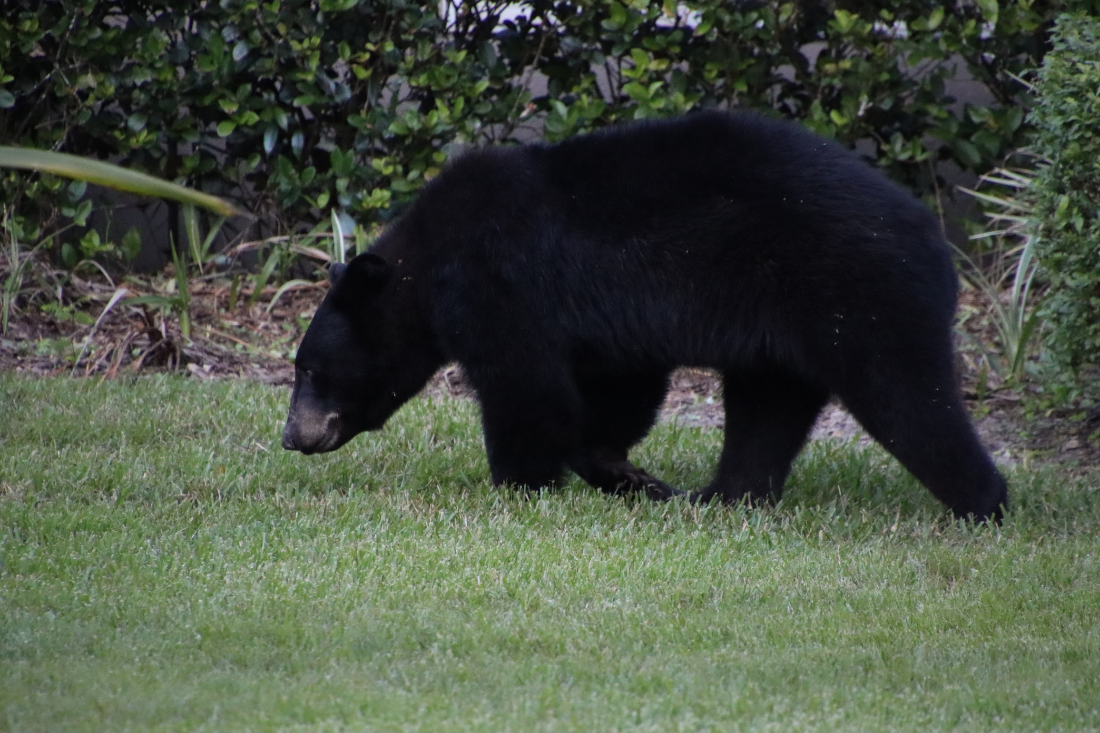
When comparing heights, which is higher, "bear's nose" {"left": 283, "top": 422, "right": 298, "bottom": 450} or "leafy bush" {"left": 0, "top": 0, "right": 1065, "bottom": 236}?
"leafy bush" {"left": 0, "top": 0, "right": 1065, "bottom": 236}

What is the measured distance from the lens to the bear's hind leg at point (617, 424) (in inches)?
227

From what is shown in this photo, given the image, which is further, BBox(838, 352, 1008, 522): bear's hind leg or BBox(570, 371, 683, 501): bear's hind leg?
BBox(570, 371, 683, 501): bear's hind leg

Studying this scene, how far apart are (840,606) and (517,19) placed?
624 centimetres

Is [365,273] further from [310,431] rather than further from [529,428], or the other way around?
[529,428]

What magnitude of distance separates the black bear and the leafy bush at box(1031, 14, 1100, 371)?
4.62ft

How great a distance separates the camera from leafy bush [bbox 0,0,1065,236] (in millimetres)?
8586

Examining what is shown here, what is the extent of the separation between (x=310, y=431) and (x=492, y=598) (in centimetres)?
190

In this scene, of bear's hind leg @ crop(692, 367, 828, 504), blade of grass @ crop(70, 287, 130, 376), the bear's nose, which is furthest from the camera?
blade of grass @ crop(70, 287, 130, 376)

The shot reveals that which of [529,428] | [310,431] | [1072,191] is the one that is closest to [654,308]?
[529,428]

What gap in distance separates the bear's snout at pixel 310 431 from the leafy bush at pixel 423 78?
3.48m

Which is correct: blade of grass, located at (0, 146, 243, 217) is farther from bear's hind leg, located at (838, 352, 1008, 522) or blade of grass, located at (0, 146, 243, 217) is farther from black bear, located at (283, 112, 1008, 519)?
bear's hind leg, located at (838, 352, 1008, 522)

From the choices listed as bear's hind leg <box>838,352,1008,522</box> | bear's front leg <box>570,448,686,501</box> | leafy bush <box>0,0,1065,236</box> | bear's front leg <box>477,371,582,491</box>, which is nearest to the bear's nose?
bear's front leg <box>477,371,582,491</box>

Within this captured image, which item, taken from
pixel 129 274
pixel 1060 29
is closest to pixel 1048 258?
pixel 1060 29

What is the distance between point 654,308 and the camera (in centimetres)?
520
